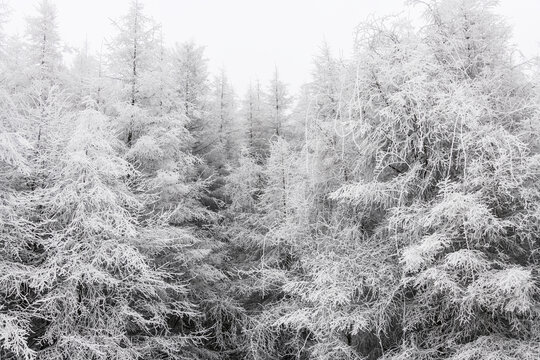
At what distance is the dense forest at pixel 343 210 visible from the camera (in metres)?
5.60

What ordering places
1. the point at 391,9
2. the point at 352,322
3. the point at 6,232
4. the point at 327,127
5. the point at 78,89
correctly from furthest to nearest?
the point at 78,89 < the point at 327,127 < the point at 6,232 < the point at 391,9 < the point at 352,322

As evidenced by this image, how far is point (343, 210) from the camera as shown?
8.13m

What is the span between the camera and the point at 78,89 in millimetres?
15422

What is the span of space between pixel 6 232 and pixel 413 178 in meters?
7.81

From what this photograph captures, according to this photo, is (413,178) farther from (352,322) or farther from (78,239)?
(78,239)

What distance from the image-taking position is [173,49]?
17000mm

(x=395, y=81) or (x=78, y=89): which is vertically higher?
(x=78, y=89)

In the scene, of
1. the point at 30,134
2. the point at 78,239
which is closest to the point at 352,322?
the point at 78,239

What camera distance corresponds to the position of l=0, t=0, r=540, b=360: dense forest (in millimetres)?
5598

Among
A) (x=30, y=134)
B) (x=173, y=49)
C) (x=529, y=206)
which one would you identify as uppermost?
(x=173, y=49)

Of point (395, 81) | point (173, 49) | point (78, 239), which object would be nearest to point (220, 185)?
point (173, 49)

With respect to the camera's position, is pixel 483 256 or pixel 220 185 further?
pixel 220 185

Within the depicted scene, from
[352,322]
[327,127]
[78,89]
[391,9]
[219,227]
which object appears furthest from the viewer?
[78,89]

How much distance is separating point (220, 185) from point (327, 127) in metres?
8.58
